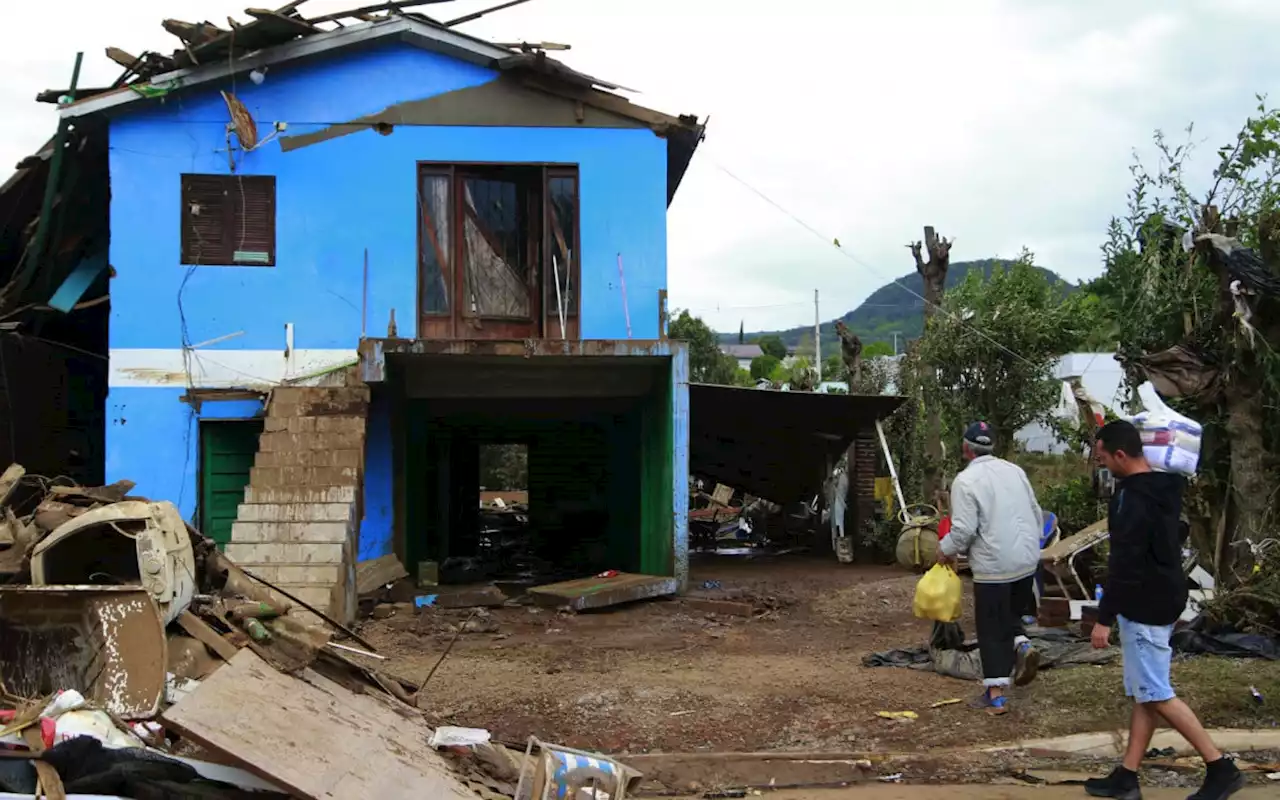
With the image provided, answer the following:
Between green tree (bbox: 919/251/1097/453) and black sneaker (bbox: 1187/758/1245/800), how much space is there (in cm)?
967

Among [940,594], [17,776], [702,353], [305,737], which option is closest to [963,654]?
[940,594]

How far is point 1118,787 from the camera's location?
4754 millimetres

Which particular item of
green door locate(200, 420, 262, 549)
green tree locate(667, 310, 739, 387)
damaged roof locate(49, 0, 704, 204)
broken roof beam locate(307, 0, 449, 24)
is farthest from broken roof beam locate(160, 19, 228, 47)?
green tree locate(667, 310, 739, 387)

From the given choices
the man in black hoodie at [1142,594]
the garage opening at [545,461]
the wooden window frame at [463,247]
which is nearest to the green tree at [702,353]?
the garage opening at [545,461]

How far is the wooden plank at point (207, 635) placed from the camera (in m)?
5.17

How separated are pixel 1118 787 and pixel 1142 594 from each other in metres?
0.90

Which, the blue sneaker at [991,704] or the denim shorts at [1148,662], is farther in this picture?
the blue sneaker at [991,704]

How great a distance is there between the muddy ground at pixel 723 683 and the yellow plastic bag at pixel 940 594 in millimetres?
516

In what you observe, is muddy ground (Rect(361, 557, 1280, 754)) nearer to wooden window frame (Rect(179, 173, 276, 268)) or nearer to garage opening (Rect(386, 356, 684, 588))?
garage opening (Rect(386, 356, 684, 588))

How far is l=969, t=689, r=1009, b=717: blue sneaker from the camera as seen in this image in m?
6.12

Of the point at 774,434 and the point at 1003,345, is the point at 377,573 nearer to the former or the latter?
the point at 774,434

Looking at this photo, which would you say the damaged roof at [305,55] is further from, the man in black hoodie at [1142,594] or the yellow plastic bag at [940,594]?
the man in black hoodie at [1142,594]

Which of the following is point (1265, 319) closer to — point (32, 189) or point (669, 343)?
point (669, 343)

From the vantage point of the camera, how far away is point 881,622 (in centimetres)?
1012
